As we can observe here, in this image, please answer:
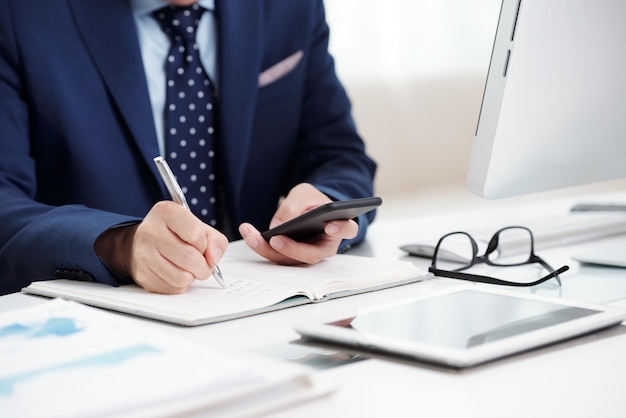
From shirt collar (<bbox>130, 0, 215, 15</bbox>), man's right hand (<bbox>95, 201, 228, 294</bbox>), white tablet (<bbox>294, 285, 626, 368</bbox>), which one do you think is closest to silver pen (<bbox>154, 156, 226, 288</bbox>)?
man's right hand (<bbox>95, 201, 228, 294</bbox>)

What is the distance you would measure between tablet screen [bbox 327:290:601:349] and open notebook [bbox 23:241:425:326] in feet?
0.44

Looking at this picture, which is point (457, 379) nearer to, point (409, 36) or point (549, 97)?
point (549, 97)

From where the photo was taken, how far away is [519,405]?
50cm

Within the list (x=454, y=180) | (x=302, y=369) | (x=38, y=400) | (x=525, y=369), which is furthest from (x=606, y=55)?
(x=454, y=180)

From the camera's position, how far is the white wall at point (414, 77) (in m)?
2.86

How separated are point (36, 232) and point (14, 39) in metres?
0.40

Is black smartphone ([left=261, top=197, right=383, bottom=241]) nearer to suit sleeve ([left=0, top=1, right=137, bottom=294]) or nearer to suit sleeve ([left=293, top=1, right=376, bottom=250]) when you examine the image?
suit sleeve ([left=0, top=1, right=137, bottom=294])

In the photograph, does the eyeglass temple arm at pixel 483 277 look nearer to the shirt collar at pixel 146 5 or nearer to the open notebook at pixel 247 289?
the open notebook at pixel 247 289

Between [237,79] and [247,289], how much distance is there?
60 centimetres

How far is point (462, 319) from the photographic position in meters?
0.65

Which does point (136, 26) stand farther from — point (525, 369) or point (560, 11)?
point (525, 369)

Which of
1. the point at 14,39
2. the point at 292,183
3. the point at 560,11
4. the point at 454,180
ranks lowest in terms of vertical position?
the point at 454,180

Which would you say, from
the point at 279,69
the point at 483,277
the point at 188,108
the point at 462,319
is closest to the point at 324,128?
the point at 279,69

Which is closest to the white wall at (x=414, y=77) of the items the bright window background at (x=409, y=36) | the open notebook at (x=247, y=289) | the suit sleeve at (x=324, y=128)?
the bright window background at (x=409, y=36)
